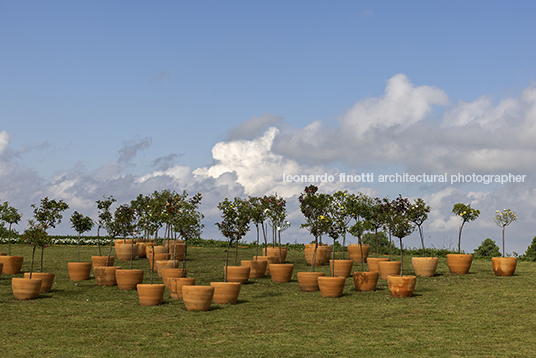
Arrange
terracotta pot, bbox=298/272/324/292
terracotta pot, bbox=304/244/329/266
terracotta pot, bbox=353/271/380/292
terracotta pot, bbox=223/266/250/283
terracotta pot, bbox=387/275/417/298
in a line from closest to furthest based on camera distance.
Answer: terracotta pot, bbox=387/275/417/298, terracotta pot, bbox=353/271/380/292, terracotta pot, bbox=298/272/324/292, terracotta pot, bbox=223/266/250/283, terracotta pot, bbox=304/244/329/266

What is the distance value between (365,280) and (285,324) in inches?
234

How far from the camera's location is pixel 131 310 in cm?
1442

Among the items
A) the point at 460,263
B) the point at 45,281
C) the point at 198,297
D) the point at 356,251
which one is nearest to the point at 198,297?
the point at 198,297

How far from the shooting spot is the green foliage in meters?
38.9

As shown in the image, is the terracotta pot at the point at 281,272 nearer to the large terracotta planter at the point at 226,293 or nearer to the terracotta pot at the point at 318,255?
the large terracotta planter at the point at 226,293

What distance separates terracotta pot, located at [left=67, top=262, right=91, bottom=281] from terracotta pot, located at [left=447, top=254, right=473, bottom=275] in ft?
49.9

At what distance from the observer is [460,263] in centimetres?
2158

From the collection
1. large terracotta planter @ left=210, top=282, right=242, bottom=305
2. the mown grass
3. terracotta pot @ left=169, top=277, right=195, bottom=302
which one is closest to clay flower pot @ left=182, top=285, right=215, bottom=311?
the mown grass

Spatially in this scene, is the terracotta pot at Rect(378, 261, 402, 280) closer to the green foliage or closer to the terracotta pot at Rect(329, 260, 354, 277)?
the terracotta pot at Rect(329, 260, 354, 277)

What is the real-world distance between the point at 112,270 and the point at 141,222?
440cm

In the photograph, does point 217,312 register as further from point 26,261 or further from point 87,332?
point 26,261

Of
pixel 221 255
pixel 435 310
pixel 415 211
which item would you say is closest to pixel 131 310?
pixel 435 310

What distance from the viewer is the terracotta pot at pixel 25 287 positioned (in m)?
16.6

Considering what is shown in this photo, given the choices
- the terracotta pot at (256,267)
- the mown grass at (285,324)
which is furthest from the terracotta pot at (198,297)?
the terracotta pot at (256,267)
